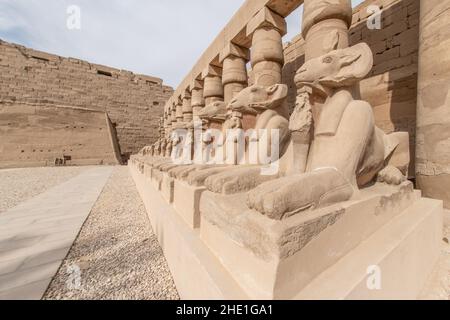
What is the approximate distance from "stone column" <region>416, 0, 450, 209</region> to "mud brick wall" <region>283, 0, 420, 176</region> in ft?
5.39

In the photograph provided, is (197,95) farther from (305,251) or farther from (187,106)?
(305,251)

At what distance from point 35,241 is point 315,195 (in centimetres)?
276

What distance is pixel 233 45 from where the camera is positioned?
4.87 meters

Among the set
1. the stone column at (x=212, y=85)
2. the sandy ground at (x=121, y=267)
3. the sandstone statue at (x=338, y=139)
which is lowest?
the sandy ground at (x=121, y=267)

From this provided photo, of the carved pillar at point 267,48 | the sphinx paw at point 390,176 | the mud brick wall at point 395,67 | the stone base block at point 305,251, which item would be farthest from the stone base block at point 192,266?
the mud brick wall at point 395,67

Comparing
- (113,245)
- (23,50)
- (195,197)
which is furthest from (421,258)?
(23,50)

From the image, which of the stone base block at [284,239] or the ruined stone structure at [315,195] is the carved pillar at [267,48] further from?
the stone base block at [284,239]

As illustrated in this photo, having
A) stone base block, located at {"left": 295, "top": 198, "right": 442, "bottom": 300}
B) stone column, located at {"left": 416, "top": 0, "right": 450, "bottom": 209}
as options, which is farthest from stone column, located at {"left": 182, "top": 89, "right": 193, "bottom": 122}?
stone base block, located at {"left": 295, "top": 198, "right": 442, "bottom": 300}

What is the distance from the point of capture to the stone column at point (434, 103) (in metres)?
2.44

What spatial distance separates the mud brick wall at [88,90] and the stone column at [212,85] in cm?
1522

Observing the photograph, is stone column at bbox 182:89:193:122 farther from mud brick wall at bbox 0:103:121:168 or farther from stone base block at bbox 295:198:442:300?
mud brick wall at bbox 0:103:121:168

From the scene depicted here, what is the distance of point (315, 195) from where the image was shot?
1222 millimetres

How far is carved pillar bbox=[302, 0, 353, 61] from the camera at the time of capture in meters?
2.14
